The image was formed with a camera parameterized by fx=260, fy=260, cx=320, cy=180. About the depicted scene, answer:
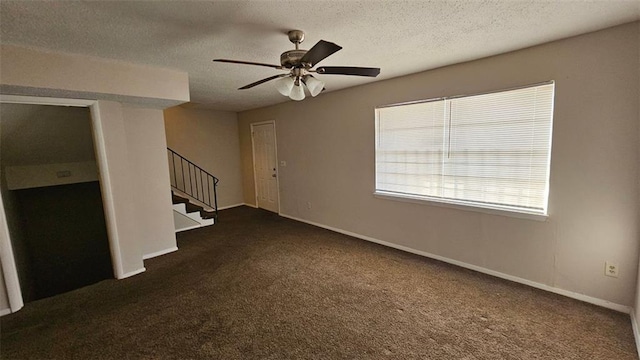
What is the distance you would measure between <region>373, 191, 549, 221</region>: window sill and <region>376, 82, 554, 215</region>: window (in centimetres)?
3

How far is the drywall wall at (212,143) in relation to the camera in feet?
18.8

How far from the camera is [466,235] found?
3111mm

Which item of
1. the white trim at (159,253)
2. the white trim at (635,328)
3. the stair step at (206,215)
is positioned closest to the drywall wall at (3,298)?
the white trim at (159,253)

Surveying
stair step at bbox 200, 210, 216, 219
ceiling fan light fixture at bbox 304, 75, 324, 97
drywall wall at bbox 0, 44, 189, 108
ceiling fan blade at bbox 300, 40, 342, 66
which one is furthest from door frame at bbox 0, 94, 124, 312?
ceiling fan blade at bbox 300, 40, 342, 66

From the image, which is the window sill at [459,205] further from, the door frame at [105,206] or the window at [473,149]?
the door frame at [105,206]

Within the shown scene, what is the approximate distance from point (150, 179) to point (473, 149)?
4286 mm

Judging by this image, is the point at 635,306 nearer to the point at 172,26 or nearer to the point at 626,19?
the point at 626,19

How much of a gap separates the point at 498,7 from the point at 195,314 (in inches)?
136

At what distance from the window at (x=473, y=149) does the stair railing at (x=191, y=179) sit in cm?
382

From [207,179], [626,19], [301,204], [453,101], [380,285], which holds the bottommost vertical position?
[380,285]

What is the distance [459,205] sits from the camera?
3.12 metres

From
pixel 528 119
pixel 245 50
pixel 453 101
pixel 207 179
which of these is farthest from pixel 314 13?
pixel 207 179

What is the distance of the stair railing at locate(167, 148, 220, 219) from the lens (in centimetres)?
562

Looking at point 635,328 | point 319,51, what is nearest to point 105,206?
point 319,51
